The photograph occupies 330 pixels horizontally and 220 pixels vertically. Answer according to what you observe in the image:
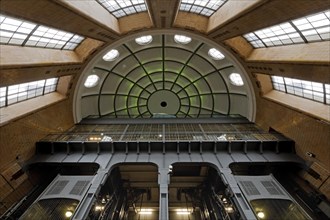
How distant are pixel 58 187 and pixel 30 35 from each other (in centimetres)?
1018

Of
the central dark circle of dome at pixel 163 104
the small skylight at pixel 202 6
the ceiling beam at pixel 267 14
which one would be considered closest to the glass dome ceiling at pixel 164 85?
the central dark circle of dome at pixel 163 104

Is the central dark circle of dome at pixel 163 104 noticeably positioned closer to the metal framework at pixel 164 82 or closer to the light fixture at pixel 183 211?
the metal framework at pixel 164 82

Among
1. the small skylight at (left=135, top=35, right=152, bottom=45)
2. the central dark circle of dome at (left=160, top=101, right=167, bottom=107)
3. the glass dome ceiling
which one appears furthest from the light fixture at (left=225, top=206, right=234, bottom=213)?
the small skylight at (left=135, top=35, right=152, bottom=45)

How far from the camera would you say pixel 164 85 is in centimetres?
2761

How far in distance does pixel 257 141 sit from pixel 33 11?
17.3m

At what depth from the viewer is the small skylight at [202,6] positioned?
56.7ft

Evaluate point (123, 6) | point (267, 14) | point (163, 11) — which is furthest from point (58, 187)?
point (267, 14)

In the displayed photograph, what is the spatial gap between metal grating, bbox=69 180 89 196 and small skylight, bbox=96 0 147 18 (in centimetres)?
1311

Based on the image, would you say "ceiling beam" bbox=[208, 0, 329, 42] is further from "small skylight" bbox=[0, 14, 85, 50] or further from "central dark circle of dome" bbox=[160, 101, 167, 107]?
"central dark circle of dome" bbox=[160, 101, 167, 107]

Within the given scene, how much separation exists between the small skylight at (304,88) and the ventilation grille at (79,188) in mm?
17274

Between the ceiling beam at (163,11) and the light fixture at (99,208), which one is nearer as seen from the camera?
the ceiling beam at (163,11)

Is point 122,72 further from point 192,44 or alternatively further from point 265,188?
point 265,188

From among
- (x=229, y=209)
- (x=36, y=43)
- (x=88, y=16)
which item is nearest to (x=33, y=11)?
(x=88, y=16)

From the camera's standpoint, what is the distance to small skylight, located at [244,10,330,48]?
1219cm
